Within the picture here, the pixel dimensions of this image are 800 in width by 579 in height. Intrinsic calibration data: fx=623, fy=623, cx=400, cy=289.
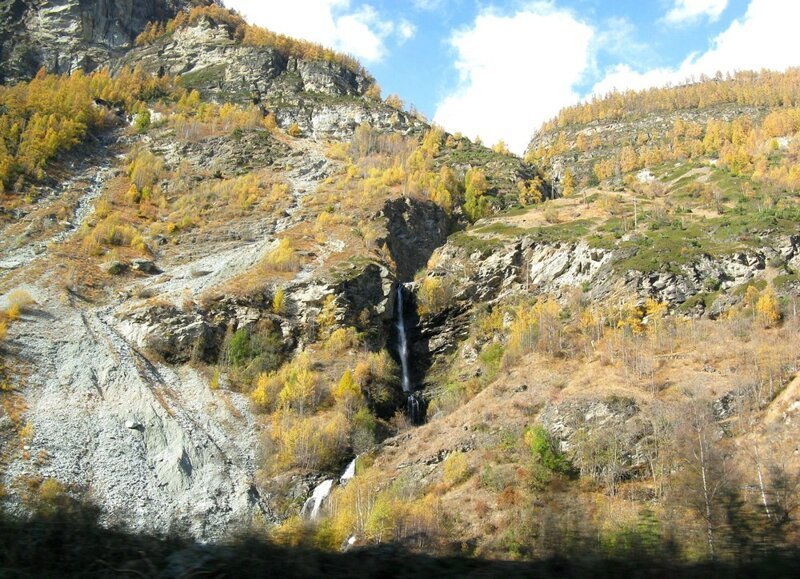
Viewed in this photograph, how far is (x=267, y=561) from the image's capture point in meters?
5.49

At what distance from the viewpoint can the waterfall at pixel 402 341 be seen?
59.3 meters

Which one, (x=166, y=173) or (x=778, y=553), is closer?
(x=778, y=553)

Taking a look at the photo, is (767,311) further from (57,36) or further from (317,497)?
(57,36)

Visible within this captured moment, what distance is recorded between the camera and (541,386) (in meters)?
44.4

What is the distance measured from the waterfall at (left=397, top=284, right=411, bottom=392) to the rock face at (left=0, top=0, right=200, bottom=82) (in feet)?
339

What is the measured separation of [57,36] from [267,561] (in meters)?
154

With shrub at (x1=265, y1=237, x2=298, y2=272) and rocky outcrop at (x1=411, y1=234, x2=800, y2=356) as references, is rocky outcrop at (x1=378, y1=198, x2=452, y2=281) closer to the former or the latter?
rocky outcrop at (x1=411, y1=234, x2=800, y2=356)

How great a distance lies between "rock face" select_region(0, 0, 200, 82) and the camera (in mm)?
126062

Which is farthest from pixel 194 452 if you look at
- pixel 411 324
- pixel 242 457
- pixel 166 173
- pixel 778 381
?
pixel 166 173

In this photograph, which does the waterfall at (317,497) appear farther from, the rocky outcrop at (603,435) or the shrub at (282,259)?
the shrub at (282,259)

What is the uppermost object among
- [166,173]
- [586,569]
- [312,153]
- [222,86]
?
[222,86]

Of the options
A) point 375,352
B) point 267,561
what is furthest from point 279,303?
point 267,561

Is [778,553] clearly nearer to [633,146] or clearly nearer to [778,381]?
[778,381]

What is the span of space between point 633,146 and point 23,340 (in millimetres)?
125024
